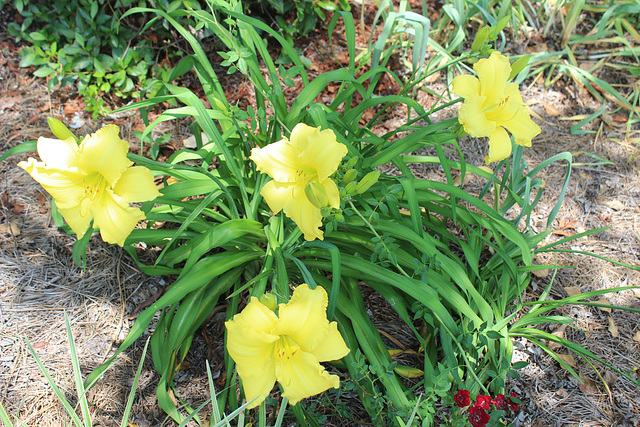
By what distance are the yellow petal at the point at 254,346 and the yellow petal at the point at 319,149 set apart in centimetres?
38

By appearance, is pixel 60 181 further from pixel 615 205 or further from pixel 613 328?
pixel 615 205

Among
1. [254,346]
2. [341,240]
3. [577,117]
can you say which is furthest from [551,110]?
[254,346]

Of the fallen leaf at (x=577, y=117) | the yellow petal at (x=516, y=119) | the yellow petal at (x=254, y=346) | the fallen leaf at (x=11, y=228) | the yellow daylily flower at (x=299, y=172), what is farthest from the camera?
the fallen leaf at (x=577, y=117)

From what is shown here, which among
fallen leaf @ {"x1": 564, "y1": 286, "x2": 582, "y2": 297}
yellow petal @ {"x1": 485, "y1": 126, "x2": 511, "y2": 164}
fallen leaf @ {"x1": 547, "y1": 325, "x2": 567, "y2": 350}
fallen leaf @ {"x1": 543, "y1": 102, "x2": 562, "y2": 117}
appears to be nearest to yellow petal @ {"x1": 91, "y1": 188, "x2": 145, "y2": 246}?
yellow petal @ {"x1": 485, "y1": 126, "x2": 511, "y2": 164}

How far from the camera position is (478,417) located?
1.27m

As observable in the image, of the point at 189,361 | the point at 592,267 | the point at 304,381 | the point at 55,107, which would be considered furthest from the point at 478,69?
the point at 55,107

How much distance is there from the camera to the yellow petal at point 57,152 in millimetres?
1188

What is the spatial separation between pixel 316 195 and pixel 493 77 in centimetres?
68

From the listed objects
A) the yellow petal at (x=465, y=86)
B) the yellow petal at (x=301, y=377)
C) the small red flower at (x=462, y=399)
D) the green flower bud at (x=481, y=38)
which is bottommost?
the small red flower at (x=462, y=399)

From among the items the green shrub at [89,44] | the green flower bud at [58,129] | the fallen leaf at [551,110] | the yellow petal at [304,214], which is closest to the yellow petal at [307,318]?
the yellow petal at [304,214]

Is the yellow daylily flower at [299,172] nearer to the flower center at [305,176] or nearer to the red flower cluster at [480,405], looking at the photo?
the flower center at [305,176]

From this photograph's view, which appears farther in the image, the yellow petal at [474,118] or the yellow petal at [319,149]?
the yellow petal at [474,118]

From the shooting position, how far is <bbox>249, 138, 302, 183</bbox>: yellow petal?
1229 millimetres

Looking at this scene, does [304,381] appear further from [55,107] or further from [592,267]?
[55,107]
